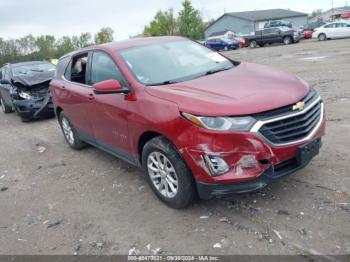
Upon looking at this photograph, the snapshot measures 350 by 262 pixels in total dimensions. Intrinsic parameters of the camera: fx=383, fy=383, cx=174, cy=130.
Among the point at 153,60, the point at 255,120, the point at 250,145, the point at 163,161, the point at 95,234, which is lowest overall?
the point at 95,234

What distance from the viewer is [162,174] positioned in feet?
13.7

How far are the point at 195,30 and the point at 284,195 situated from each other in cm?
6702

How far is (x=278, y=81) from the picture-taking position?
416 centimetres

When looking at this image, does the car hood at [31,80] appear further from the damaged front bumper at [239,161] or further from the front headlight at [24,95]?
the damaged front bumper at [239,161]

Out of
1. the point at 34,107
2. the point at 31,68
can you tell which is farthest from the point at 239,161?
the point at 31,68

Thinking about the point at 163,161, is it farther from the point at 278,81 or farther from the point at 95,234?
the point at 278,81

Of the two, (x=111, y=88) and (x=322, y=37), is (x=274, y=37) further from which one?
(x=111, y=88)

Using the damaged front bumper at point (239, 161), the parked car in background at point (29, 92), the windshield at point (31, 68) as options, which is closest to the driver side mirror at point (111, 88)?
the damaged front bumper at point (239, 161)

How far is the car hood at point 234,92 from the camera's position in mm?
3520

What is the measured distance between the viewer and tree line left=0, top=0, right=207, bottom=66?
5449cm

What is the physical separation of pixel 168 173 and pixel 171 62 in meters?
1.49

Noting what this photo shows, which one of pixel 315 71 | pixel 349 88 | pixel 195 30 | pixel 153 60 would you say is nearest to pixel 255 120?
pixel 153 60

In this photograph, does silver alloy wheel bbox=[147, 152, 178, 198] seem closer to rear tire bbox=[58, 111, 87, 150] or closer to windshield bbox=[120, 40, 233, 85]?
windshield bbox=[120, 40, 233, 85]

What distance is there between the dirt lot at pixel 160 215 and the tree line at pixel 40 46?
38918 mm
